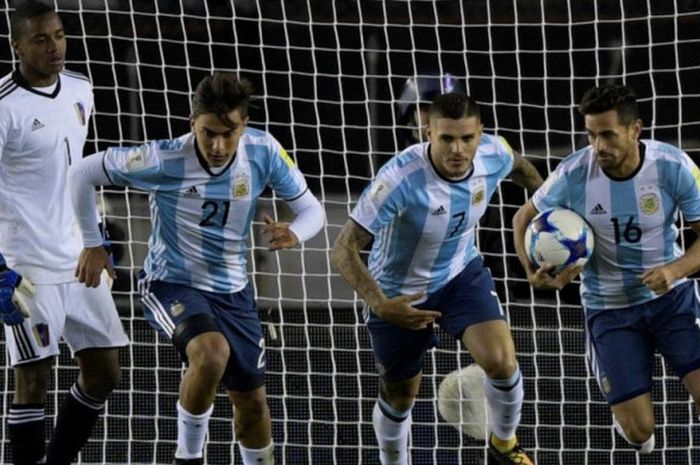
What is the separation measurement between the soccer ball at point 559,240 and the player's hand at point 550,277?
2 cm

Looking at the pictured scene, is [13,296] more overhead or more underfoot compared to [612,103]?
more underfoot

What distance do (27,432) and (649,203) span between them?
2.57 metres

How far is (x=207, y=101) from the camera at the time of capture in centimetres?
595

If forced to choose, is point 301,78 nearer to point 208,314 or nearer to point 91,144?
point 91,144

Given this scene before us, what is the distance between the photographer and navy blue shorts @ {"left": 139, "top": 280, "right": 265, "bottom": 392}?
240 inches

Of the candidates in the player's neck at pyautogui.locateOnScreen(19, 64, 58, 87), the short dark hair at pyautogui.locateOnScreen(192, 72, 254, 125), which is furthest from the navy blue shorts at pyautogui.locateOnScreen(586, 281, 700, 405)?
the player's neck at pyautogui.locateOnScreen(19, 64, 58, 87)

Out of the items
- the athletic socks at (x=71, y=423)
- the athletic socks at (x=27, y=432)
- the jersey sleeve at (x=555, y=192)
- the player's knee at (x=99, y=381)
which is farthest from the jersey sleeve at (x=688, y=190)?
the athletic socks at (x=27, y=432)

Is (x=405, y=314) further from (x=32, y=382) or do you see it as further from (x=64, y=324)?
(x=32, y=382)

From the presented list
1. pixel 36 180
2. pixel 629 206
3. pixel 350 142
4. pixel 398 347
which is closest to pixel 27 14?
pixel 36 180

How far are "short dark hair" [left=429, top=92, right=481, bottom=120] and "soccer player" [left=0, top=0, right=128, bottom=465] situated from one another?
1.38m

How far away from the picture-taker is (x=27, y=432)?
6.36 meters

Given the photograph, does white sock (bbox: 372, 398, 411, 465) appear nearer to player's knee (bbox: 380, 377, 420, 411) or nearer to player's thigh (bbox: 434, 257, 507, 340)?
player's knee (bbox: 380, 377, 420, 411)

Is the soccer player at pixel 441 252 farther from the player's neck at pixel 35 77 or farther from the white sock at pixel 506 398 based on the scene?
the player's neck at pixel 35 77

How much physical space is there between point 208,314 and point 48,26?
1265 mm
